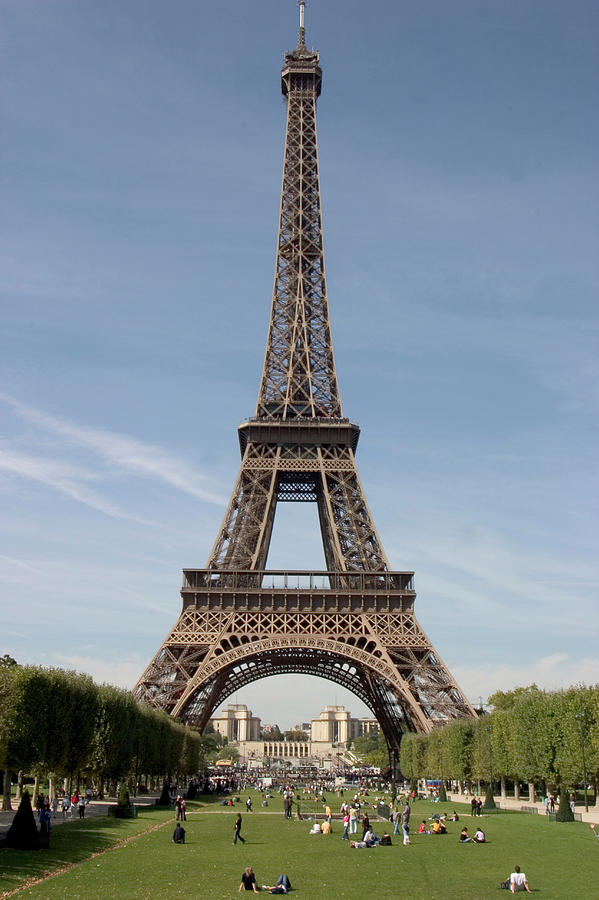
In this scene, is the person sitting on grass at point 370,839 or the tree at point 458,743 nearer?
the person sitting on grass at point 370,839

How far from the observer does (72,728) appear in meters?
47.8

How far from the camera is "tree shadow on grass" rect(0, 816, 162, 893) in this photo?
82.6ft

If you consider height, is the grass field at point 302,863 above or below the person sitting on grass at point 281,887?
below

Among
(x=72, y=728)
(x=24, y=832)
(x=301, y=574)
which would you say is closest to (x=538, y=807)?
(x=301, y=574)

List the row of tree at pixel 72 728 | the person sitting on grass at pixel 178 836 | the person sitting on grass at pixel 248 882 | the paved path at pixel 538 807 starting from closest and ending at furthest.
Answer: the person sitting on grass at pixel 248 882 → the person sitting on grass at pixel 178 836 → the row of tree at pixel 72 728 → the paved path at pixel 538 807

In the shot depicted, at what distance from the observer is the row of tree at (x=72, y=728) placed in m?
43.1

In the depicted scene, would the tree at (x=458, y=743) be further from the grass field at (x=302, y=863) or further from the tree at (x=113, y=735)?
the tree at (x=113, y=735)

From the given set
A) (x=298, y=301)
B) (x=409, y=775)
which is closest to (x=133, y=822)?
(x=409, y=775)

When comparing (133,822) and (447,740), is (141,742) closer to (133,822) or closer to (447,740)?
(133,822)

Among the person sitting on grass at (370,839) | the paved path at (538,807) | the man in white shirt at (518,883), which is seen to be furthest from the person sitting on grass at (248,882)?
the paved path at (538,807)

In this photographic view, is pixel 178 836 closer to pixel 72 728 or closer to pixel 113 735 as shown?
pixel 72 728

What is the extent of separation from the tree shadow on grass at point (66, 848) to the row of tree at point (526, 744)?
79.2 ft

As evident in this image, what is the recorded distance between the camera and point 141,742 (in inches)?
2291

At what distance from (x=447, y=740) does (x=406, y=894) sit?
139 ft
